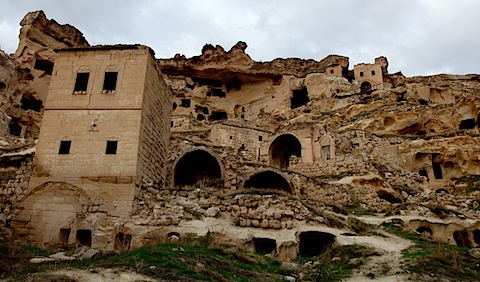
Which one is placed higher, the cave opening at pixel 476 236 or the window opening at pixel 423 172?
the window opening at pixel 423 172

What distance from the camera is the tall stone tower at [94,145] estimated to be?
Result: 1130 centimetres

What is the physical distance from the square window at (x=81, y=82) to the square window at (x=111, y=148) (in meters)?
2.62

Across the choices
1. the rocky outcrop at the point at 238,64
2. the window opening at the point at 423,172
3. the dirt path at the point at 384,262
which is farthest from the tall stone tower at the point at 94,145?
the rocky outcrop at the point at 238,64

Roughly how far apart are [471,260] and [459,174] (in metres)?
13.8

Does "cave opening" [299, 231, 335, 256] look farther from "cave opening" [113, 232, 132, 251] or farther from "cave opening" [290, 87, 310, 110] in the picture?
"cave opening" [290, 87, 310, 110]

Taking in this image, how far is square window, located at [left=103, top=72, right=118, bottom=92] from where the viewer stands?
1369 cm

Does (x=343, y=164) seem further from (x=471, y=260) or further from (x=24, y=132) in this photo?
(x=24, y=132)

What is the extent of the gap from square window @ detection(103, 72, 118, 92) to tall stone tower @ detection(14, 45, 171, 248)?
4 cm

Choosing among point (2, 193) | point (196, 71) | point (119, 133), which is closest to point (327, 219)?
point (119, 133)

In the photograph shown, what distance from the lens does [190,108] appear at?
41.8m

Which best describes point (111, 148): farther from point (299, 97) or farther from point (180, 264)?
point (299, 97)

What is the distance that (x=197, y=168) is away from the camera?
1961 cm

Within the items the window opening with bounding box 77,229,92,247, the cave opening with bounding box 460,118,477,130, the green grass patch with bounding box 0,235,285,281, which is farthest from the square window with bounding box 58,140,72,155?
the cave opening with bounding box 460,118,477,130

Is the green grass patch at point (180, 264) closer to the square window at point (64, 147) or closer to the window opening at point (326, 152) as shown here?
the square window at point (64, 147)
